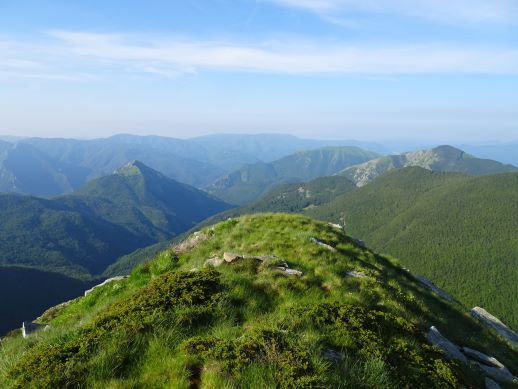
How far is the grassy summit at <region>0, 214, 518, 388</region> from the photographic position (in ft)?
25.7

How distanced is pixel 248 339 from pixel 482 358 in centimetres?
1202

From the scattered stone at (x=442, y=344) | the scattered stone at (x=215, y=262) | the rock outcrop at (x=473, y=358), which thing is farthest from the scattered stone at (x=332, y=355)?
the scattered stone at (x=215, y=262)

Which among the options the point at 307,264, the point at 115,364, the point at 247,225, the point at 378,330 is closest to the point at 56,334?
the point at 115,364

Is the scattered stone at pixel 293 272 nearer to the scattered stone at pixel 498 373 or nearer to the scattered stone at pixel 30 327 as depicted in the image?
the scattered stone at pixel 498 373

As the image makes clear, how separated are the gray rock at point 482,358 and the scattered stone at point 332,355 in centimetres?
916

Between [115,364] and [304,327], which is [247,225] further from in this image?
[115,364]

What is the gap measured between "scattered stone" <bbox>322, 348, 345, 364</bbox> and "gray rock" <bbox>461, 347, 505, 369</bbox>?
30.0 ft

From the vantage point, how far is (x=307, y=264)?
675 inches

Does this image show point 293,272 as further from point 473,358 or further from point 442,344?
point 473,358

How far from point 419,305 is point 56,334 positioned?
1470cm

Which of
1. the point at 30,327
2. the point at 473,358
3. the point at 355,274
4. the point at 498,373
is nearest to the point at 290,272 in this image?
the point at 355,274

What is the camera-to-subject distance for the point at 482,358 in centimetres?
1555

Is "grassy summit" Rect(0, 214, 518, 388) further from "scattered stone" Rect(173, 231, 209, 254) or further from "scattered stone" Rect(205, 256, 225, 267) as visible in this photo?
"scattered stone" Rect(173, 231, 209, 254)

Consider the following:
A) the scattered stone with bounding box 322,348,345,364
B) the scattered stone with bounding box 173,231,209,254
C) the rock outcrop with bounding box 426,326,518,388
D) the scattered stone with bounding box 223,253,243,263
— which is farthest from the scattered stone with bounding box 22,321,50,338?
the rock outcrop with bounding box 426,326,518,388
